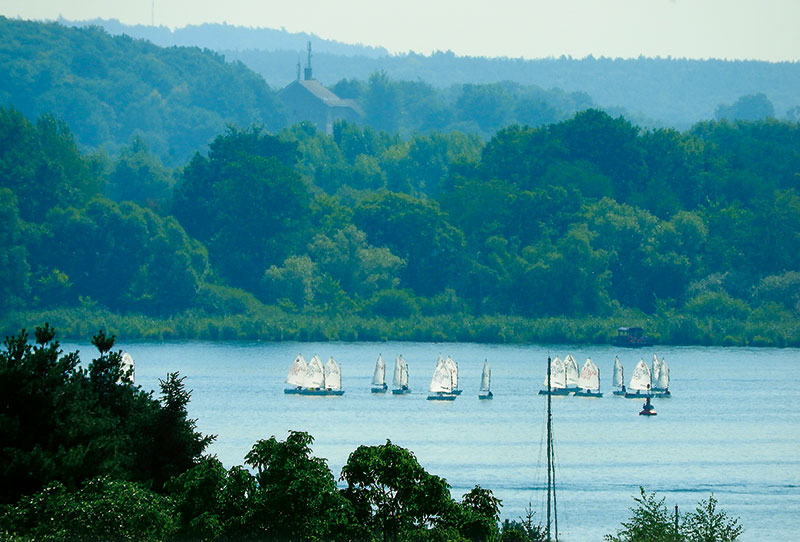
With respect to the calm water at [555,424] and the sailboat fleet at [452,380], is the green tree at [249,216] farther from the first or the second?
the sailboat fleet at [452,380]

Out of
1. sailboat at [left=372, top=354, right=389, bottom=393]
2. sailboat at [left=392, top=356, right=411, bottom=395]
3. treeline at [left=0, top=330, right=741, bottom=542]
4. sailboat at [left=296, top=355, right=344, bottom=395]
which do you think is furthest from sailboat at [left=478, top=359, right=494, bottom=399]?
treeline at [left=0, top=330, right=741, bottom=542]

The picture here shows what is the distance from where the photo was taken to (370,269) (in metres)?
124

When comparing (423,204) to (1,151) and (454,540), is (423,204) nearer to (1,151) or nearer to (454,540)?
(1,151)

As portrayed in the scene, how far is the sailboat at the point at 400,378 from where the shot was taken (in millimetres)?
86375

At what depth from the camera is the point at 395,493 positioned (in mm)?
28484

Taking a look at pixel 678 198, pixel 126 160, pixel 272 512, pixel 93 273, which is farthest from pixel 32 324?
pixel 272 512

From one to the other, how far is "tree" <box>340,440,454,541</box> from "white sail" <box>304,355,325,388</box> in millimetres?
58843

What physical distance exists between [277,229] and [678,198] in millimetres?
33399

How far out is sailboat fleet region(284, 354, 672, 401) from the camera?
8588 centimetres

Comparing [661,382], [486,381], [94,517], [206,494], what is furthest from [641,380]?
[94,517]

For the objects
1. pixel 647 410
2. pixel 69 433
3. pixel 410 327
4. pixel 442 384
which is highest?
pixel 410 327

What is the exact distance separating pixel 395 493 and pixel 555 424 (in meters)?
48.3

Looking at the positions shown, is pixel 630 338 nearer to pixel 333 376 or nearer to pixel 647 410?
pixel 647 410

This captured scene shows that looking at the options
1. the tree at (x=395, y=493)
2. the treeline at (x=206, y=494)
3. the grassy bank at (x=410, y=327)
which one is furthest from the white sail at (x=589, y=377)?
the tree at (x=395, y=493)
